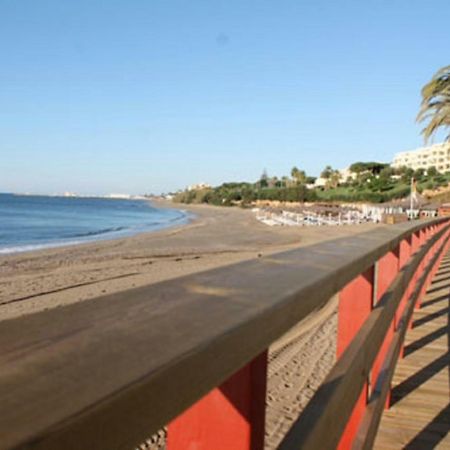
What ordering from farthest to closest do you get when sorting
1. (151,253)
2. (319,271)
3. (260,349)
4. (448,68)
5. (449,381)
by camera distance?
(151,253) → (448,68) → (449,381) → (319,271) → (260,349)

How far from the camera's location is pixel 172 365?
512 millimetres

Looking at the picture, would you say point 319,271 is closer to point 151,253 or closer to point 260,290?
point 260,290

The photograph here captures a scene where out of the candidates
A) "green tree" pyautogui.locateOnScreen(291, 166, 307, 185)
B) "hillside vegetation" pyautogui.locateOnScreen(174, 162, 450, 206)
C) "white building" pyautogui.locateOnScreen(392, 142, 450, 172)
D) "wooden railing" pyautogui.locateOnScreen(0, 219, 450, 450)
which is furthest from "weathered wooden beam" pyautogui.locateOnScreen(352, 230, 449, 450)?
"green tree" pyautogui.locateOnScreen(291, 166, 307, 185)

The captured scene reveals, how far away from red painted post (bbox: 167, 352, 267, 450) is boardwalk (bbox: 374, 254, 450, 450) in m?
1.69

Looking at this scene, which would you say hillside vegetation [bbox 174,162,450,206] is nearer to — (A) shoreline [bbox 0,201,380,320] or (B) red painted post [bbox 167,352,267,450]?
(A) shoreline [bbox 0,201,380,320]

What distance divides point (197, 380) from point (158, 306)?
21cm

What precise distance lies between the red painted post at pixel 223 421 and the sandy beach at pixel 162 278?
324mm

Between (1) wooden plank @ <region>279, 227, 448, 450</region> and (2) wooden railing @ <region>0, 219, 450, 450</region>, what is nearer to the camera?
Result: (2) wooden railing @ <region>0, 219, 450, 450</region>

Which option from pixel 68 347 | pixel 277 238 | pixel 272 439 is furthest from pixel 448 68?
pixel 277 238

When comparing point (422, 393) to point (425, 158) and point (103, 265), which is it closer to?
point (103, 265)

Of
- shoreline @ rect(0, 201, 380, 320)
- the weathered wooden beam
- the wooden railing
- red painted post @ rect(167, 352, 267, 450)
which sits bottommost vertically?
shoreline @ rect(0, 201, 380, 320)

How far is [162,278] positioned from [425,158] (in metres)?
115

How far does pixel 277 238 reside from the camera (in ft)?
96.7

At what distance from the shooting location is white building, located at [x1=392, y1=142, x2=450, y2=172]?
104 metres
